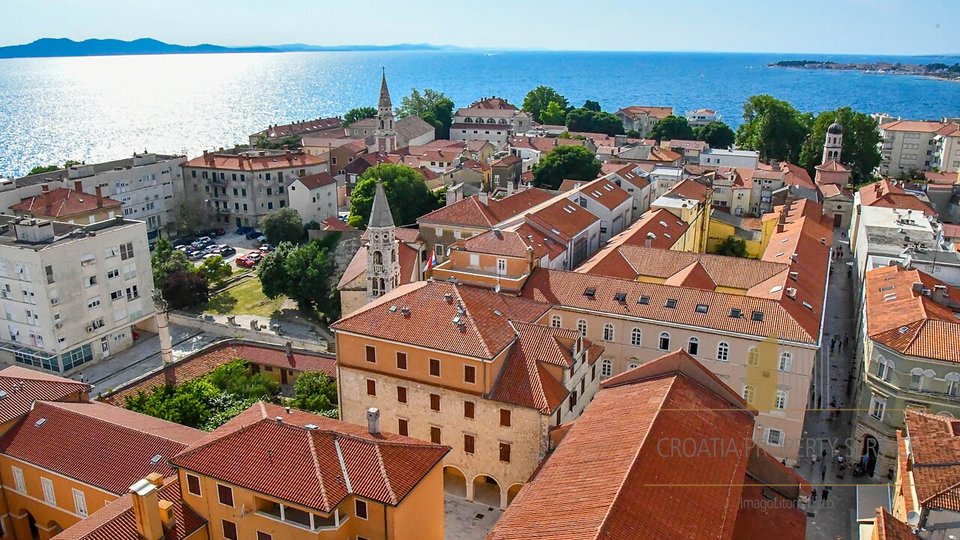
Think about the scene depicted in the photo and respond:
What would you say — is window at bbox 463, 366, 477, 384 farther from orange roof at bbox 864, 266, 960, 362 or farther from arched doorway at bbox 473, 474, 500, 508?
orange roof at bbox 864, 266, 960, 362

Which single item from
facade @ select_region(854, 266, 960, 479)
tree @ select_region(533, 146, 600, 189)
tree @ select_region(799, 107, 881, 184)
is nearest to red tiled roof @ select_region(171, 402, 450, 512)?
facade @ select_region(854, 266, 960, 479)

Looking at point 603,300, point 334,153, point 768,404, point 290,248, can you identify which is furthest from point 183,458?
point 334,153

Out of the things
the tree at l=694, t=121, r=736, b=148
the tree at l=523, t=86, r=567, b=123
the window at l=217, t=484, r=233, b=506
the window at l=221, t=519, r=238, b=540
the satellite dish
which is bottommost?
the window at l=221, t=519, r=238, b=540

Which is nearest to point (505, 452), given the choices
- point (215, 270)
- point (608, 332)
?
point (608, 332)

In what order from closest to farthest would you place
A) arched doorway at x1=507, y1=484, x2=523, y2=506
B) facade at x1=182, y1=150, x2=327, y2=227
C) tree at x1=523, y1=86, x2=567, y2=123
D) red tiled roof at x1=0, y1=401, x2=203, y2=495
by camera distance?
1. red tiled roof at x1=0, y1=401, x2=203, y2=495
2. arched doorway at x1=507, y1=484, x2=523, y2=506
3. facade at x1=182, y1=150, x2=327, y2=227
4. tree at x1=523, y1=86, x2=567, y2=123

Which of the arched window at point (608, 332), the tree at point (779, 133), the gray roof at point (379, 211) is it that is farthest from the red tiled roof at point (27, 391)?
the tree at point (779, 133)

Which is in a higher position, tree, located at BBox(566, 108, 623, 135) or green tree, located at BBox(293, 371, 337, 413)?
tree, located at BBox(566, 108, 623, 135)

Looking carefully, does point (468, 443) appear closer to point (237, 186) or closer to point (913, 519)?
point (913, 519)
